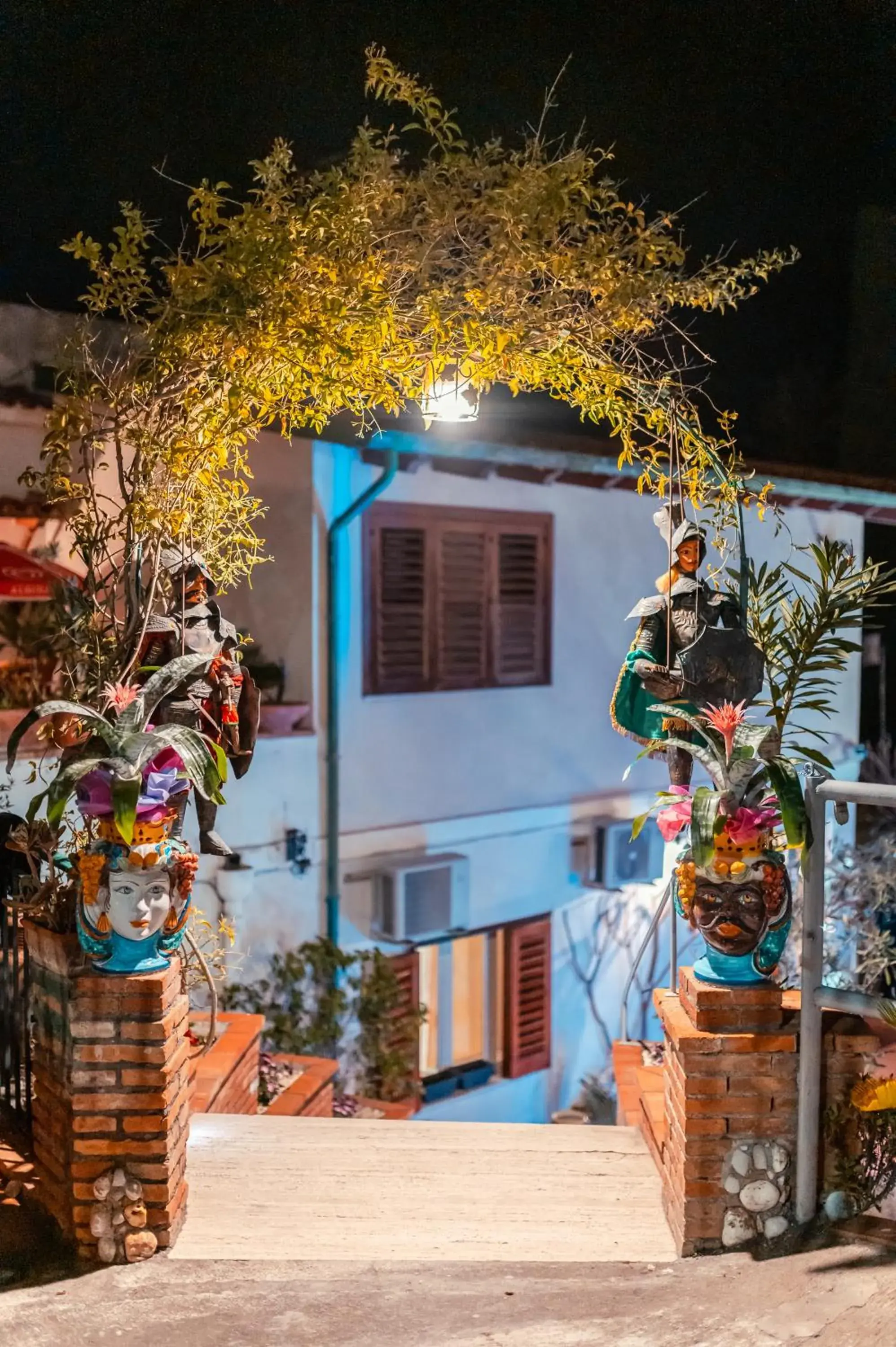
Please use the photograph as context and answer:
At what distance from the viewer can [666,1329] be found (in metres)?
3.07

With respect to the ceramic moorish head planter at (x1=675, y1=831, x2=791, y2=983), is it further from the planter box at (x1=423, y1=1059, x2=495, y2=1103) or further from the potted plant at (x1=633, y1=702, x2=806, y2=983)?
the planter box at (x1=423, y1=1059, x2=495, y2=1103)

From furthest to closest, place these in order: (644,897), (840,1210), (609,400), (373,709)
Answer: (644,897), (373,709), (609,400), (840,1210)

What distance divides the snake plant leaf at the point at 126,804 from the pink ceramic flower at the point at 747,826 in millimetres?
1752

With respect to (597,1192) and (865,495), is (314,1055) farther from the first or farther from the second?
(865,495)

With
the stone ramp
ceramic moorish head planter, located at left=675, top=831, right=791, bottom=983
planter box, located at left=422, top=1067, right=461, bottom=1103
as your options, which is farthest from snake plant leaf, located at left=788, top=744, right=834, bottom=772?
planter box, located at left=422, top=1067, right=461, bottom=1103

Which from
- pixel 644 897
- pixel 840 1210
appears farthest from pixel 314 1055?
pixel 840 1210

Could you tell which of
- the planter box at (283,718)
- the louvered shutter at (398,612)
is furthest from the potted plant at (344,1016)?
the louvered shutter at (398,612)

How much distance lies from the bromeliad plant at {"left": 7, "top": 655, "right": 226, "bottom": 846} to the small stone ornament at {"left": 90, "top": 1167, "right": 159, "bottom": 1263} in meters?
1.02

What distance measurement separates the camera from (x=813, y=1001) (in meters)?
3.44

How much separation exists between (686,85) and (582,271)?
3607 millimetres

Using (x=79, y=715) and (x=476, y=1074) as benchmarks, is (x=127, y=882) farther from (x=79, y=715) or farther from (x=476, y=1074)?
(x=476, y=1074)

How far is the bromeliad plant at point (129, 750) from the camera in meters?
3.38

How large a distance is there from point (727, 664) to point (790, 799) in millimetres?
676

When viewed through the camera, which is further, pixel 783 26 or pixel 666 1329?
pixel 783 26
